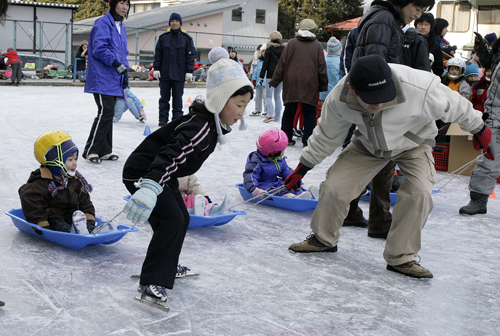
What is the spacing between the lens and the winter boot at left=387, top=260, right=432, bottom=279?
318 centimetres

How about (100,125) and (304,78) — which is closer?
(100,125)

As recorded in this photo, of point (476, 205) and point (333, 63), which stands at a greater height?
point (333, 63)

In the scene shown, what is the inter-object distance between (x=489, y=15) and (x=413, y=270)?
13.6 meters

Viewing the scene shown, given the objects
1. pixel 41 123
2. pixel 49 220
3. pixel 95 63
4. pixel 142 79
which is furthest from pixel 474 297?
pixel 142 79

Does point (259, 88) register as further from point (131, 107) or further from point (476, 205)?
point (476, 205)

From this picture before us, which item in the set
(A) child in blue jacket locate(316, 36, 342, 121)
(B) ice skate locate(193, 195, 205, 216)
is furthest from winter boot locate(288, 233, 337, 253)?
(A) child in blue jacket locate(316, 36, 342, 121)

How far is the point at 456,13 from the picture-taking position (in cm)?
2073

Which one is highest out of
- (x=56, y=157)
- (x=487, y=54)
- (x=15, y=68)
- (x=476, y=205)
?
(x=487, y=54)

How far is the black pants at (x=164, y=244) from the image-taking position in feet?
8.42

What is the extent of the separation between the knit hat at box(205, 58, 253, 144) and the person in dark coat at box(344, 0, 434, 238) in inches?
63.4

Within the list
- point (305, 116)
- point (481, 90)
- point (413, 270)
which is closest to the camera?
point (413, 270)

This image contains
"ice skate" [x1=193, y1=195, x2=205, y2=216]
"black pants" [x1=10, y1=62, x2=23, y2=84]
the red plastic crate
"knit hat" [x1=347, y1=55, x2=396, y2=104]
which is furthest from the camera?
"black pants" [x1=10, y1=62, x2=23, y2=84]

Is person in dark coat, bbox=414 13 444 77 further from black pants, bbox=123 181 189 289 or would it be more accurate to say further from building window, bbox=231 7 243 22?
building window, bbox=231 7 243 22

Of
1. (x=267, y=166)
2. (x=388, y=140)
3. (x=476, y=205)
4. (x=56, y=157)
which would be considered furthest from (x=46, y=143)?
(x=476, y=205)
